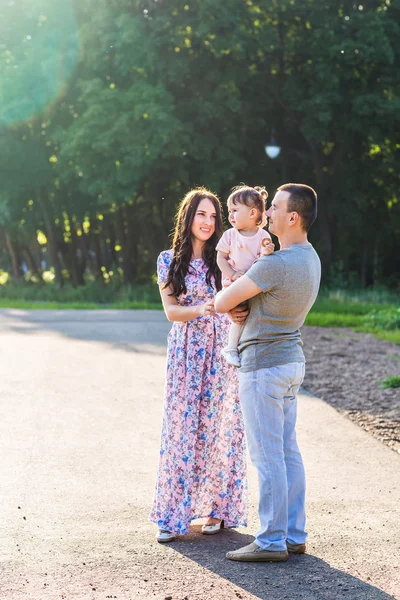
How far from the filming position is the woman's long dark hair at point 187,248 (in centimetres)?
548

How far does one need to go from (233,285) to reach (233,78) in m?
27.6

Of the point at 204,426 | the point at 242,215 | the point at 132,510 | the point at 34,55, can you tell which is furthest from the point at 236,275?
the point at 34,55

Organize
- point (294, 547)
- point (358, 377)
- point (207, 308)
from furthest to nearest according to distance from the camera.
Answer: point (358, 377) < point (207, 308) < point (294, 547)

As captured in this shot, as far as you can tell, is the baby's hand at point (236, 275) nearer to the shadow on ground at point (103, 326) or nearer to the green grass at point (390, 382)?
the green grass at point (390, 382)

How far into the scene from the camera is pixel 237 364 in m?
4.79

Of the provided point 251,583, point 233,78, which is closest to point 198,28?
point 233,78

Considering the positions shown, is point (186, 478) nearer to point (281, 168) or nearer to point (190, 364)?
point (190, 364)

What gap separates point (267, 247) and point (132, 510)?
82.6 inches

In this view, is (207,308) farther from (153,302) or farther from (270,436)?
(153,302)

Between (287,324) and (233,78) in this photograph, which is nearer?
(287,324)

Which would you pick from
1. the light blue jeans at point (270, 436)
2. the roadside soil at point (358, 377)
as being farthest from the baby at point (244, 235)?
the roadside soil at point (358, 377)

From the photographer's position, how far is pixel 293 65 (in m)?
33.1

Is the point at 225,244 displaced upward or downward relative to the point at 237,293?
upward

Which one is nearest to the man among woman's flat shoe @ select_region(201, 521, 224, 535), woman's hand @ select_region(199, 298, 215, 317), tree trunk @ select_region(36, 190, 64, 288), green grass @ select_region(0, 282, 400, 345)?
woman's hand @ select_region(199, 298, 215, 317)
